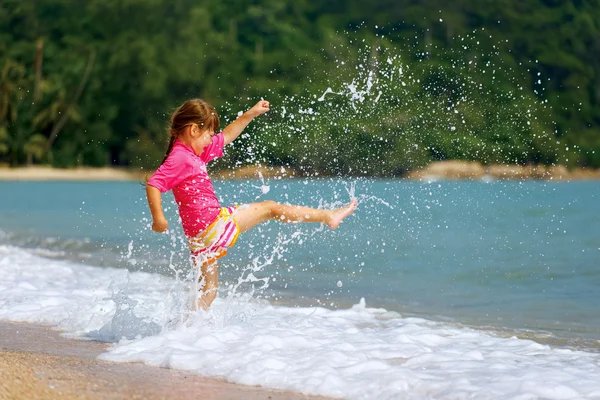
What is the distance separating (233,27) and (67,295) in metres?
67.0

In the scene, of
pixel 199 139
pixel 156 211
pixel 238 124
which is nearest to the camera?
pixel 156 211

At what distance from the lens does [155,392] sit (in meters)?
4.19

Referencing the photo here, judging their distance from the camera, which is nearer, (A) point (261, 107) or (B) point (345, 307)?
→ (A) point (261, 107)

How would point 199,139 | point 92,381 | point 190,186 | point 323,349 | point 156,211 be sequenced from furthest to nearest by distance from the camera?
point 199,139, point 190,186, point 156,211, point 323,349, point 92,381

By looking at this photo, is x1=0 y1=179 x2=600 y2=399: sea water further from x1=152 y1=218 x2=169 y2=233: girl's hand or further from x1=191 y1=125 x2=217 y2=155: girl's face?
x1=191 y1=125 x2=217 y2=155: girl's face

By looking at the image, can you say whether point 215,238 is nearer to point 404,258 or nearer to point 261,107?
point 261,107

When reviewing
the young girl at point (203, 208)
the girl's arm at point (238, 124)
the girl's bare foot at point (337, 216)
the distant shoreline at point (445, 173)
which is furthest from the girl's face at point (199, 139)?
the distant shoreline at point (445, 173)

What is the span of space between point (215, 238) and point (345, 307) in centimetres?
243

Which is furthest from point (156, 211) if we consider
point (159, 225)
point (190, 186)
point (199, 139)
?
point (199, 139)

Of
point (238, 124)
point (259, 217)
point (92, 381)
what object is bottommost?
point (92, 381)

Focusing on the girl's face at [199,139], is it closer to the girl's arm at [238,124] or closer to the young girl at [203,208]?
the young girl at [203,208]

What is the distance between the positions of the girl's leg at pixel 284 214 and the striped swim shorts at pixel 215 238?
2.3 inches

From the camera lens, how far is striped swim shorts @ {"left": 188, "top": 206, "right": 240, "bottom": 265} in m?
5.65

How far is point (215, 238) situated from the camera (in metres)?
5.66
